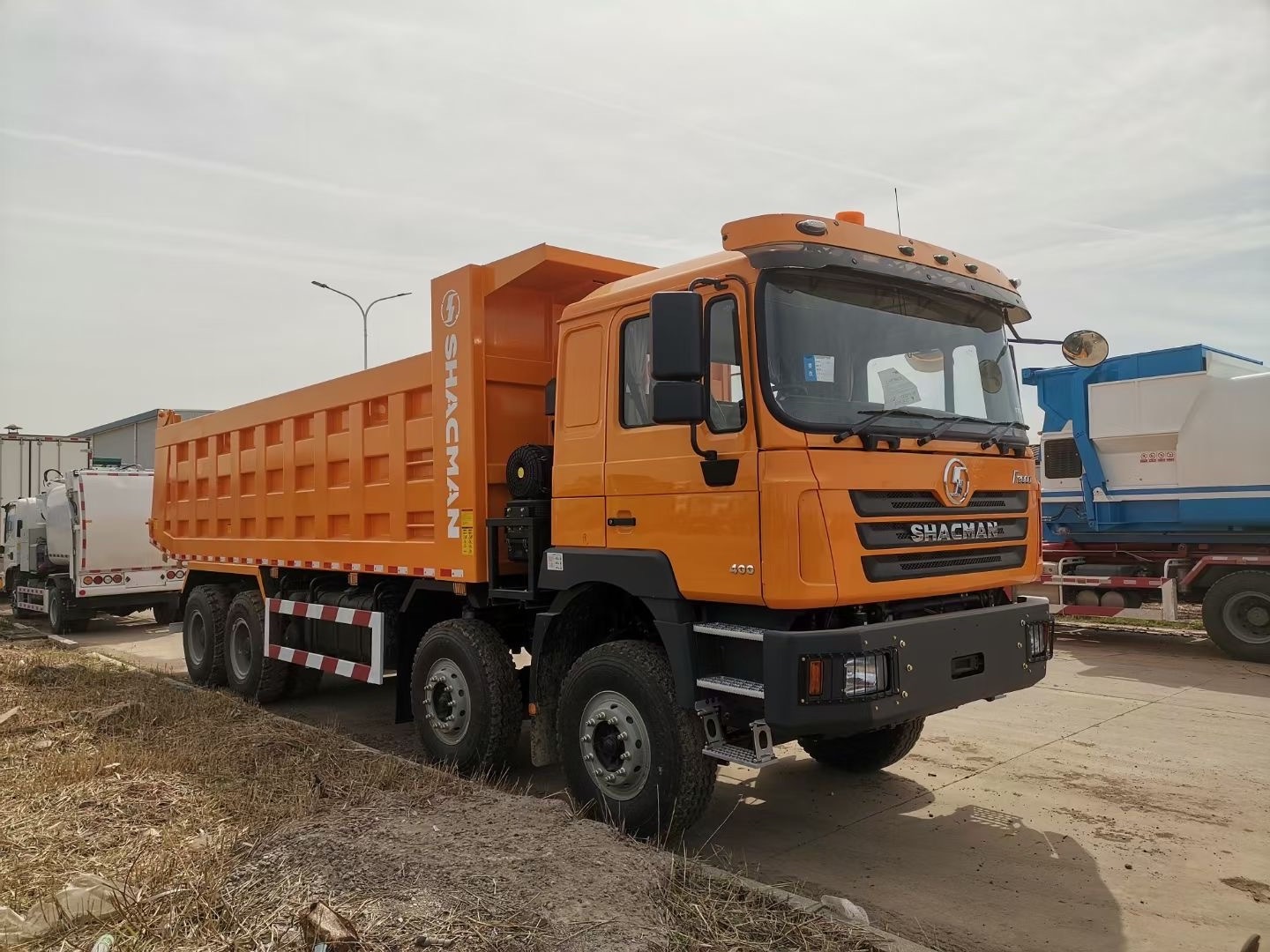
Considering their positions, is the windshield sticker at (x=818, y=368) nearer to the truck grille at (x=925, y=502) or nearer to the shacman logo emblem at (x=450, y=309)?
the truck grille at (x=925, y=502)

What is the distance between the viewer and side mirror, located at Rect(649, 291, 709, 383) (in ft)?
13.3

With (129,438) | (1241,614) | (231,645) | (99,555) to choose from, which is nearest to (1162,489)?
(1241,614)

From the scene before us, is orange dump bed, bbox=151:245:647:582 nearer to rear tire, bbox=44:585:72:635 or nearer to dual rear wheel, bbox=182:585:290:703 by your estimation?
dual rear wheel, bbox=182:585:290:703

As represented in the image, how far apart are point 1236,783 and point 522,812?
4.21 meters

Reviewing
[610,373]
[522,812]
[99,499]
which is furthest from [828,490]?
→ [99,499]

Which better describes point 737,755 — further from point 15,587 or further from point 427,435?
point 15,587

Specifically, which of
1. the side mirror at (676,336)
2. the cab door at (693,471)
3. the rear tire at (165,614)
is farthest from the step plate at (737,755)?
the rear tire at (165,614)

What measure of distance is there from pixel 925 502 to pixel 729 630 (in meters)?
1.10

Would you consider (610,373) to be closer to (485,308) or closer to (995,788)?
(485,308)

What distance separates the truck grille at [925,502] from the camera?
13.4 ft

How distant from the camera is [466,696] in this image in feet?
18.7

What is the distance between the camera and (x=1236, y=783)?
552cm

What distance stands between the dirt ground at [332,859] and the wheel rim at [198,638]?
311 cm

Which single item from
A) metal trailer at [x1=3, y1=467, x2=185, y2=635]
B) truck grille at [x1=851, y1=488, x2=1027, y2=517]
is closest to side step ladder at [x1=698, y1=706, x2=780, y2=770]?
truck grille at [x1=851, y1=488, x2=1027, y2=517]
